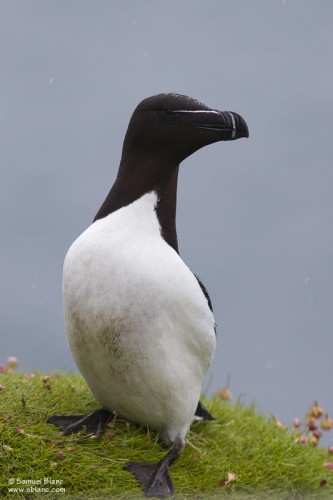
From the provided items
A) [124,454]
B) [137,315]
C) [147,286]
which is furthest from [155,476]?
[147,286]

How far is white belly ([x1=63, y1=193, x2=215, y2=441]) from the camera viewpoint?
4.86 m

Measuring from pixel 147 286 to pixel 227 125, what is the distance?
1.08m

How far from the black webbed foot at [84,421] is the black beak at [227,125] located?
205 centimetres

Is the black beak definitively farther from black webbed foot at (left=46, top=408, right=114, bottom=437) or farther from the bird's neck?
black webbed foot at (left=46, top=408, right=114, bottom=437)

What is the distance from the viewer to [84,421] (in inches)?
217


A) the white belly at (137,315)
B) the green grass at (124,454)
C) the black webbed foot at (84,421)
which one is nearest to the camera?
the white belly at (137,315)

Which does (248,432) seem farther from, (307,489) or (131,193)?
(131,193)

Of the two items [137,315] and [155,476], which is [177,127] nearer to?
[137,315]

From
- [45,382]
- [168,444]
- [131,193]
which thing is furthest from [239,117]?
Result: [45,382]

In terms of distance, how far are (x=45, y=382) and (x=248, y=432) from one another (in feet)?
5.79

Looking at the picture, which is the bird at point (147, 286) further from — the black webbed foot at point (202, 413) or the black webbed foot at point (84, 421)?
the black webbed foot at point (202, 413)

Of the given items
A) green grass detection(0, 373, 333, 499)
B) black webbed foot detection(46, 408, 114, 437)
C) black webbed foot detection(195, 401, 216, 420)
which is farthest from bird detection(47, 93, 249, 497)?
black webbed foot detection(195, 401, 216, 420)

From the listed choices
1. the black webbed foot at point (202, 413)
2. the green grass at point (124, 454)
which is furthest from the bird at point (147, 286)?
the black webbed foot at point (202, 413)

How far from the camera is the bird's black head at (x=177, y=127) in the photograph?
4938 millimetres
